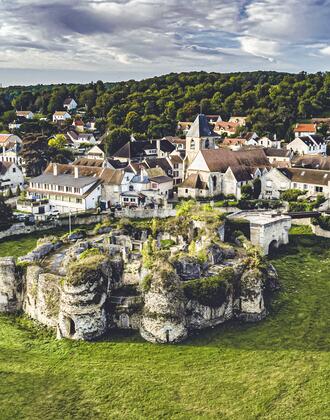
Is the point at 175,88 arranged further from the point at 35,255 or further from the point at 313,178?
the point at 35,255

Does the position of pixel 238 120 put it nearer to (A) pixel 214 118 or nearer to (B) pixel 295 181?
(A) pixel 214 118

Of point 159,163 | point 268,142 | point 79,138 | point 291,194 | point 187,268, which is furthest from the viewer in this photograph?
point 79,138

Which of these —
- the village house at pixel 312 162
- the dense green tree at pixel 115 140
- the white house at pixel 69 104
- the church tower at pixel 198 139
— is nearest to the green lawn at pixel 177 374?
the village house at pixel 312 162

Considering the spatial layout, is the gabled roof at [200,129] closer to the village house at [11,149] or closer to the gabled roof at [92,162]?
the gabled roof at [92,162]

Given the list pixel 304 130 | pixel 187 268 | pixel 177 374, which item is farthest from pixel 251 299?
pixel 304 130

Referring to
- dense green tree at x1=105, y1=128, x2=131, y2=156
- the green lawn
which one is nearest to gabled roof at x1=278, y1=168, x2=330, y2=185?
the green lawn

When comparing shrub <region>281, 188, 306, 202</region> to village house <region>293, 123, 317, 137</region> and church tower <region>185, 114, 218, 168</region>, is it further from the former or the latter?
village house <region>293, 123, 317, 137</region>

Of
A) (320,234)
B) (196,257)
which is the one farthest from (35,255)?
(320,234)
